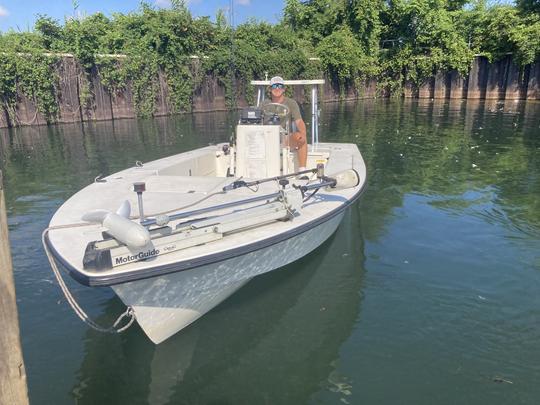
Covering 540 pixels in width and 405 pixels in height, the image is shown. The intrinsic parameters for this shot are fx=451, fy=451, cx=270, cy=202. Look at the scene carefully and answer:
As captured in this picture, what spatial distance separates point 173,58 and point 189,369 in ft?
80.9

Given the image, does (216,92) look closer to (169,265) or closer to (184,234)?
(184,234)

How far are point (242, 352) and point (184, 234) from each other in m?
1.36

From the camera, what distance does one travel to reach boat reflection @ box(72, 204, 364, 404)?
3994 mm

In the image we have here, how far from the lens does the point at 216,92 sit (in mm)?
28859

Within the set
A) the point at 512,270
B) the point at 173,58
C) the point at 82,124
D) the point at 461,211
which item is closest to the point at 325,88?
the point at 173,58

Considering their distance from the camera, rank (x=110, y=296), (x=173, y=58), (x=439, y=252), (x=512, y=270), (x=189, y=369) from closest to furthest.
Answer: (x=189, y=369), (x=110, y=296), (x=512, y=270), (x=439, y=252), (x=173, y=58)

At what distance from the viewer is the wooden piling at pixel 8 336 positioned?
2.59 metres

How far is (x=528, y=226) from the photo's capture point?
7.68 meters

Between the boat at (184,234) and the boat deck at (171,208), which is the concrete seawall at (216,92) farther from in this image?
the boat at (184,234)

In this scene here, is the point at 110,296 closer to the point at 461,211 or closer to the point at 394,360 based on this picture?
the point at 394,360

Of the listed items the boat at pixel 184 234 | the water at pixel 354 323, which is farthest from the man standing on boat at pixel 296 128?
the water at pixel 354 323

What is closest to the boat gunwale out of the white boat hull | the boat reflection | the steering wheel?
the white boat hull

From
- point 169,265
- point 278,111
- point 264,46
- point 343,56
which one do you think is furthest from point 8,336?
point 343,56

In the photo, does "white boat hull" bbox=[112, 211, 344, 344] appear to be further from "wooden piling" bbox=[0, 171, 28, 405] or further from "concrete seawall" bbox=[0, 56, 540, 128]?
"concrete seawall" bbox=[0, 56, 540, 128]
